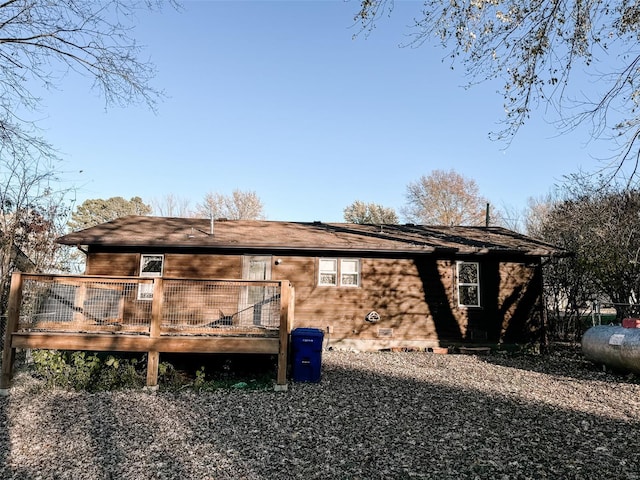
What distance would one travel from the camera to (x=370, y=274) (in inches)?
470

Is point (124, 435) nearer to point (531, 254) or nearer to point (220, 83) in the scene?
point (220, 83)

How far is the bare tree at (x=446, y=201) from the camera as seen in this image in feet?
108

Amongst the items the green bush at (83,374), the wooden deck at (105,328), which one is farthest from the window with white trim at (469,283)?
the green bush at (83,374)

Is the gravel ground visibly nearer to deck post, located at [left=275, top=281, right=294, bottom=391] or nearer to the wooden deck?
deck post, located at [left=275, top=281, right=294, bottom=391]

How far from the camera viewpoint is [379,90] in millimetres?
10344

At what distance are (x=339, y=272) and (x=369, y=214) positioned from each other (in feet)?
81.0

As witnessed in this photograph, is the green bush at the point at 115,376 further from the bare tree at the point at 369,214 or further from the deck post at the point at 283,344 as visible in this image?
the bare tree at the point at 369,214

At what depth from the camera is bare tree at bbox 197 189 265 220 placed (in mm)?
37088

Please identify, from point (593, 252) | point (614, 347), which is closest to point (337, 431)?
point (614, 347)

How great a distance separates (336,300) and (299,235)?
96.5 inches

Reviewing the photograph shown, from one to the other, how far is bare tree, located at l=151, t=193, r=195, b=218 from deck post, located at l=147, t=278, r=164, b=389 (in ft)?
107

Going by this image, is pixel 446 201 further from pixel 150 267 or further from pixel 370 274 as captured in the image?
pixel 150 267

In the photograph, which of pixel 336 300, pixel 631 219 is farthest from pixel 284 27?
pixel 631 219

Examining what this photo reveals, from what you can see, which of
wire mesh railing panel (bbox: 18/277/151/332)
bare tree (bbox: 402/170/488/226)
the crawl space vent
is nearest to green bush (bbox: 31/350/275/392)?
wire mesh railing panel (bbox: 18/277/151/332)
